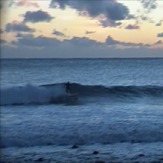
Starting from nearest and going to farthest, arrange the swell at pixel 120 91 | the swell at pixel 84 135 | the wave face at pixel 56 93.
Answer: the swell at pixel 84 135
the wave face at pixel 56 93
the swell at pixel 120 91

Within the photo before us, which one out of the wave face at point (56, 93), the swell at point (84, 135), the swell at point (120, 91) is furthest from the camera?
the swell at point (120, 91)

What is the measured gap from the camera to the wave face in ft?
52.0

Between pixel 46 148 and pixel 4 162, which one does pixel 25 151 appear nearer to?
pixel 46 148

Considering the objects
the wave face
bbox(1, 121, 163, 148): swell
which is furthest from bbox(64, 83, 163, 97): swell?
bbox(1, 121, 163, 148): swell

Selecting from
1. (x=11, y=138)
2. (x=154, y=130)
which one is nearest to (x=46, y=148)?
(x=11, y=138)

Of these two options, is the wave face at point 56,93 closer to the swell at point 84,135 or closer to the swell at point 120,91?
the swell at point 120,91

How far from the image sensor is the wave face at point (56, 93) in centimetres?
1584

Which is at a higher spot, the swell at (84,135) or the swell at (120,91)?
the swell at (84,135)

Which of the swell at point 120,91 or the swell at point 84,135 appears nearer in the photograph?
the swell at point 84,135

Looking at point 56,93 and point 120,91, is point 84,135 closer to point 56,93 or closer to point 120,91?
point 56,93

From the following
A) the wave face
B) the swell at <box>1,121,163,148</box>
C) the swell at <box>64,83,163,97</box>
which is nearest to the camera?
the swell at <box>1,121,163,148</box>

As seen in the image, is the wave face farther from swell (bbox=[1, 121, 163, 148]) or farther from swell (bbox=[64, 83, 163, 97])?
swell (bbox=[1, 121, 163, 148])

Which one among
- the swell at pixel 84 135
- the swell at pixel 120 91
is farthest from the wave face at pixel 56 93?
the swell at pixel 84 135

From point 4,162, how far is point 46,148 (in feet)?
4.46
